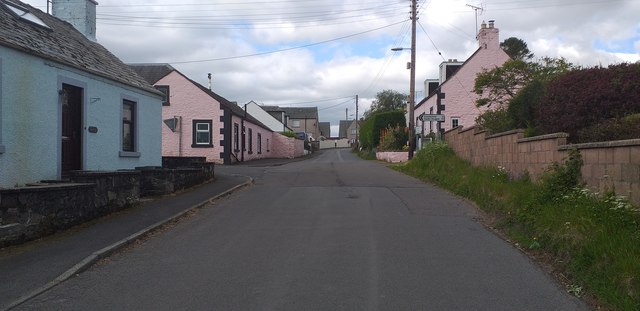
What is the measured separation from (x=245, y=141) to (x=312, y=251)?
2872cm

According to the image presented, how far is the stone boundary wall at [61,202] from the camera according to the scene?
26.1ft

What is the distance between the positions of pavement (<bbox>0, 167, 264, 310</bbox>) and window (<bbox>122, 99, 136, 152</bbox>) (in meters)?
3.08

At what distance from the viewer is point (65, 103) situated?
11930mm

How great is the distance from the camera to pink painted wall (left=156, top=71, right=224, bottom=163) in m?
32.1

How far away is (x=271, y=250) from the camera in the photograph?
7793mm

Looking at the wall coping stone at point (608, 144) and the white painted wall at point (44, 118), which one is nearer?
the wall coping stone at point (608, 144)

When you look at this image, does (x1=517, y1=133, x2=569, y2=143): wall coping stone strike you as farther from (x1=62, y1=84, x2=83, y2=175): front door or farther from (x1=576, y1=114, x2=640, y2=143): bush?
(x1=62, y1=84, x2=83, y2=175): front door

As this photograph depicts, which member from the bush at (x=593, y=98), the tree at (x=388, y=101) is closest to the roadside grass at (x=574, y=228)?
the bush at (x=593, y=98)

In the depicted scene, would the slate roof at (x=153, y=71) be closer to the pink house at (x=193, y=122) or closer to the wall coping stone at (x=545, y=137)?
the pink house at (x=193, y=122)

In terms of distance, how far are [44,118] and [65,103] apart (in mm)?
1138

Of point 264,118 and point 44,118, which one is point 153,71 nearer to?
point 44,118

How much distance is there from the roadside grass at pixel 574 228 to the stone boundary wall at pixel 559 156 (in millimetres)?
197

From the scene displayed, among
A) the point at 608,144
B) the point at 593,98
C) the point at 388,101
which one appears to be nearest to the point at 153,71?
the point at 593,98

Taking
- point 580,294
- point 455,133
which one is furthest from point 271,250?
point 455,133
